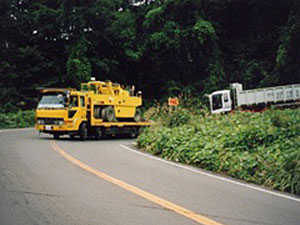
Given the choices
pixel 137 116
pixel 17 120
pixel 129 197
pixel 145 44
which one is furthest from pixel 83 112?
pixel 145 44

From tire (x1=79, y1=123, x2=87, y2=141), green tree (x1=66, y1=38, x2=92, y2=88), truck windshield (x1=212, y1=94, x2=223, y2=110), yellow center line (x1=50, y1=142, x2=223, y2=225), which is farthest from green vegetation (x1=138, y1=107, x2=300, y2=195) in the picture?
green tree (x1=66, y1=38, x2=92, y2=88)

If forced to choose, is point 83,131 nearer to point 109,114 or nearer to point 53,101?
point 109,114

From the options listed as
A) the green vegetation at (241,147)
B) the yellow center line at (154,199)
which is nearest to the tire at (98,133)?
the green vegetation at (241,147)

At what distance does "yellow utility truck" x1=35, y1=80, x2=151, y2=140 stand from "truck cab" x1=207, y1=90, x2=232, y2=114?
410 inches

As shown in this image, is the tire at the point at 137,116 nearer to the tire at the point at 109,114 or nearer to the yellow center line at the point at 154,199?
the tire at the point at 109,114

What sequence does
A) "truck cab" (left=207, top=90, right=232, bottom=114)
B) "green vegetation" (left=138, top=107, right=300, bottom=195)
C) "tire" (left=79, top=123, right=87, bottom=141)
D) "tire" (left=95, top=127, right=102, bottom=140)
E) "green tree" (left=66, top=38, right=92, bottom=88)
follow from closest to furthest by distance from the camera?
"green vegetation" (left=138, top=107, right=300, bottom=195)
"tire" (left=79, top=123, right=87, bottom=141)
"tire" (left=95, top=127, right=102, bottom=140)
"truck cab" (left=207, top=90, right=232, bottom=114)
"green tree" (left=66, top=38, right=92, bottom=88)

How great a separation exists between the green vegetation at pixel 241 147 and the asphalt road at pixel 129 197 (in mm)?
568

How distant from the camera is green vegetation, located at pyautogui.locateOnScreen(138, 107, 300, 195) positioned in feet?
30.3

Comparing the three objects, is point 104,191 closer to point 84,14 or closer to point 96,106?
point 96,106

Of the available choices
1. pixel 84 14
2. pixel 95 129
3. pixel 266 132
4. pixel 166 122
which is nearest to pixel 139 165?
pixel 266 132

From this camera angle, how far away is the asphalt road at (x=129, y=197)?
6.08 m

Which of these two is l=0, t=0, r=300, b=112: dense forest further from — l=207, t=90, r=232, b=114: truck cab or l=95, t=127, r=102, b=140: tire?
l=95, t=127, r=102, b=140: tire

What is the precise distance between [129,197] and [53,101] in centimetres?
1353

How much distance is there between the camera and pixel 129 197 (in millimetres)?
7301
